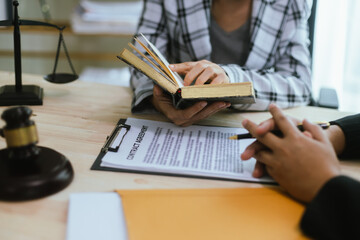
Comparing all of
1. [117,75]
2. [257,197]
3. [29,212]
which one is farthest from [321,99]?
[117,75]

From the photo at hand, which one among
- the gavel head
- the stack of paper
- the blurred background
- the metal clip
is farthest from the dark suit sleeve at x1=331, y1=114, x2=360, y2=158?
the stack of paper

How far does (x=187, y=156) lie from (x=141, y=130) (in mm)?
164

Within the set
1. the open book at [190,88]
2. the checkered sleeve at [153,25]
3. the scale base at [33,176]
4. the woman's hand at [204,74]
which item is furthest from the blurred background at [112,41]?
the scale base at [33,176]

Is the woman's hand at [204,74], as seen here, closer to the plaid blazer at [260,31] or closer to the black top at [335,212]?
the plaid blazer at [260,31]

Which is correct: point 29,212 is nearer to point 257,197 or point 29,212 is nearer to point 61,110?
point 257,197

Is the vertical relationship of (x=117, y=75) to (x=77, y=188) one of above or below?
below

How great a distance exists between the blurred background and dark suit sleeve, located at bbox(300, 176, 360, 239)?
1182 millimetres

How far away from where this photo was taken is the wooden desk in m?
0.50

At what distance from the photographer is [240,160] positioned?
0.68m

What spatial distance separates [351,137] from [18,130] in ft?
1.98

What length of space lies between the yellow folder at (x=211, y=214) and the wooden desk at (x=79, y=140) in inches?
1.3

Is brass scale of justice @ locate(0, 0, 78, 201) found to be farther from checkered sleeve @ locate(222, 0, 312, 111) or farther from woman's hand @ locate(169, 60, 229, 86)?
checkered sleeve @ locate(222, 0, 312, 111)

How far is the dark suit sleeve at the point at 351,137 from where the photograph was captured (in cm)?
70

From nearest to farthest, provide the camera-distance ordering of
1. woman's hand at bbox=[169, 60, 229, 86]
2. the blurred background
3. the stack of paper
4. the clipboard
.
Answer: the clipboard
woman's hand at bbox=[169, 60, 229, 86]
the blurred background
the stack of paper
